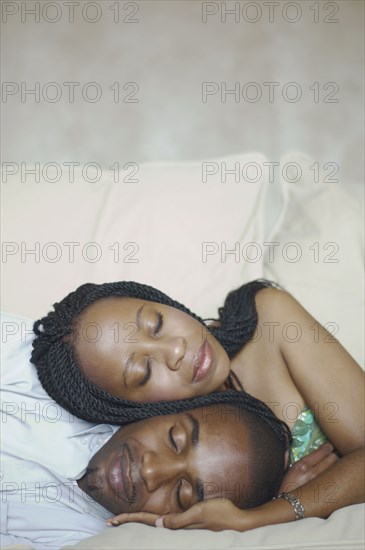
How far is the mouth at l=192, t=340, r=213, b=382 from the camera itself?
4.41ft

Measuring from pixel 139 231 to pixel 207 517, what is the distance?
0.63 meters

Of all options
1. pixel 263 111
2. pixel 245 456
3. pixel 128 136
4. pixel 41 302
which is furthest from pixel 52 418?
pixel 263 111

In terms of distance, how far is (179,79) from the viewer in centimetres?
179

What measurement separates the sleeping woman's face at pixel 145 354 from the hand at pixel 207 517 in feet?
0.69

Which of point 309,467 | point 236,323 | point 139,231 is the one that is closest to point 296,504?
point 309,467

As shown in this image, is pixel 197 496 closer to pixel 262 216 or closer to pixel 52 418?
pixel 52 418

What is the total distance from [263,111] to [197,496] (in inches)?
35.9

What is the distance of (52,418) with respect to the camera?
1421mm

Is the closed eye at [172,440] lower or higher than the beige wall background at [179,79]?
lower

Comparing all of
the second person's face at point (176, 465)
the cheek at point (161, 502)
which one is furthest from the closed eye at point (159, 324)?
the cheek at point (161, 502)

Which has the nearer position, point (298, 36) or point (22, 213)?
point (22, 213)

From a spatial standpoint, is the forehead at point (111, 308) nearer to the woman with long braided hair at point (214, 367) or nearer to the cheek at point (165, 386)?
the woman with long braided hair at point (214, 367)

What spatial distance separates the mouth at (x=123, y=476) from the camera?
124cm

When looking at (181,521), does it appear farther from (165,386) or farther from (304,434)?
(304,434)
